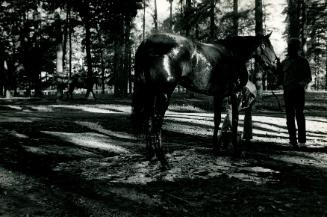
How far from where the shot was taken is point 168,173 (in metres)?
6.46

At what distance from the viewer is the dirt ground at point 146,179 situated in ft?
15.7

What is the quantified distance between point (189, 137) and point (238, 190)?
6328 millimetres

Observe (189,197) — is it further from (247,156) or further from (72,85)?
(72,85)

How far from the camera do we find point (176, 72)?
23.1 ft

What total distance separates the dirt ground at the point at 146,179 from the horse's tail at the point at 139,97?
679 millimetres

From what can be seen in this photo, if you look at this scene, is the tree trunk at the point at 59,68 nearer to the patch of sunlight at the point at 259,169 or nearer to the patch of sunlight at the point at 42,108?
the patch of sunlight at the point at 42,108

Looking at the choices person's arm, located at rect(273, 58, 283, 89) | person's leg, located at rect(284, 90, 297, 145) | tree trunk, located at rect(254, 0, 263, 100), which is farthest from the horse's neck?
tree trunk, located at rect(254, 0, 263, 100)

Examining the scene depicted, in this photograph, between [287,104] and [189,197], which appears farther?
[287,104]

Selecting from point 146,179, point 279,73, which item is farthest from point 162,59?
point 279,73

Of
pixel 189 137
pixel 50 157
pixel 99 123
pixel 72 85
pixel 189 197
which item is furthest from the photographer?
pixel 72 85

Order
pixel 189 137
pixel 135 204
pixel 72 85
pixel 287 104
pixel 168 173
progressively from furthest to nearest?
pixel 72 85 < pixel 189 137 < pixel 287 104 < pixel 168 173 < pixel 135 204

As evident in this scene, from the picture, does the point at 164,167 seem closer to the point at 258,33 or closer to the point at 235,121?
the point at 235,121

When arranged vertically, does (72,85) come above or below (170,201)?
above

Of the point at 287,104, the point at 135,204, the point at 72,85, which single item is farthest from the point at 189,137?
the point at 72,85
